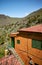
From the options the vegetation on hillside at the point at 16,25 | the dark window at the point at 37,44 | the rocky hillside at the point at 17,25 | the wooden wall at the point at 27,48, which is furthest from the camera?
the rocky hillside at the point at 17,25

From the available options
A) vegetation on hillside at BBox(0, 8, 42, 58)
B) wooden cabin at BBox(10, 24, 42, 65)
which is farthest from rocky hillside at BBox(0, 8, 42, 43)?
wooden cabin at BBox(10, 24, 42, 65)

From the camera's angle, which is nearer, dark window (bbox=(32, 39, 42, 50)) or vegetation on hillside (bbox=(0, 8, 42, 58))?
dark window (bbox=(32, 39, 42, 50))

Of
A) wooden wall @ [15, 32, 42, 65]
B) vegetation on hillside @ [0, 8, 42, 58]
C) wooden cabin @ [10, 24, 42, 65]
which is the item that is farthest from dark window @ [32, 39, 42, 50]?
vegetation on hillside @ [0, 8, 42, 58]

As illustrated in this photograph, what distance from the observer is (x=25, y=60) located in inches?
778

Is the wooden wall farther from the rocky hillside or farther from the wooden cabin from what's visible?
the rocky hillside

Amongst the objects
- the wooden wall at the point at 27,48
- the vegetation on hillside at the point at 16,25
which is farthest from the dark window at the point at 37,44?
the vegetation on hillside at the point at 16,25

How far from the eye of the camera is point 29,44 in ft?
62.5

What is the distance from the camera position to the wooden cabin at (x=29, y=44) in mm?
17562

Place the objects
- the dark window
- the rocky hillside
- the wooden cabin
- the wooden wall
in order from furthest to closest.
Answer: the rocky hillside < the wooden wall < the wooden cabin < the dark window

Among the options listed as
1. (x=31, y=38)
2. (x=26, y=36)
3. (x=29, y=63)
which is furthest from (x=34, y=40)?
(x=29, y=63)

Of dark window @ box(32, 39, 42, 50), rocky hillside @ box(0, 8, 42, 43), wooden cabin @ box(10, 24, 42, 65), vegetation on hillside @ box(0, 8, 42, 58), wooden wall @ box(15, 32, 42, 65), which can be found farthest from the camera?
rocky hillside @ box(0, 8, 42, 43)

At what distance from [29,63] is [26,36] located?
3.99 m

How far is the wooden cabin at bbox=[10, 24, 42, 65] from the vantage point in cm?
1756

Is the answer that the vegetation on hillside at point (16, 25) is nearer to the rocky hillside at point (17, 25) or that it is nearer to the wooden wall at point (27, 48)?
the rocky hillside at point (17, 25)
